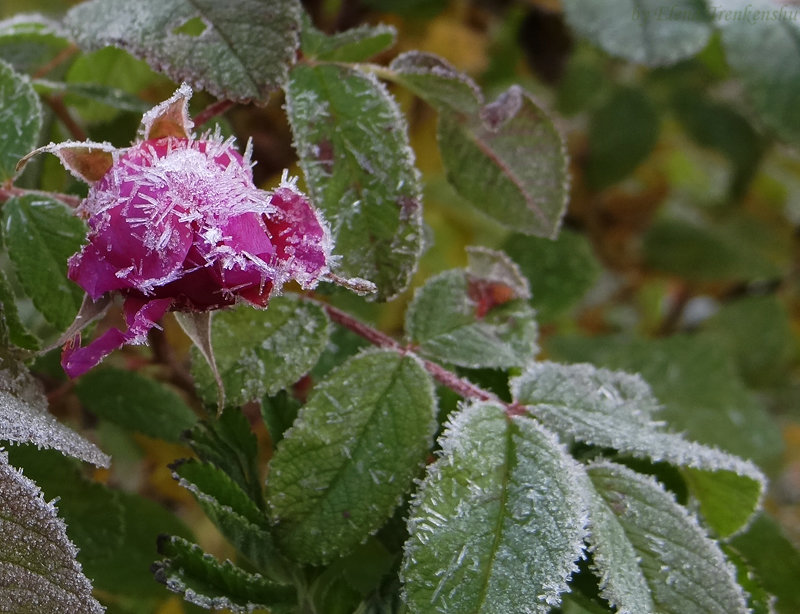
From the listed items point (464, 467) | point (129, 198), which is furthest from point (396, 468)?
point (129, 198)

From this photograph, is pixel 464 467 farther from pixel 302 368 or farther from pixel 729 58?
pixel 729 58

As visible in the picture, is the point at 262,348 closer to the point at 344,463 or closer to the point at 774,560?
the point at 344,463

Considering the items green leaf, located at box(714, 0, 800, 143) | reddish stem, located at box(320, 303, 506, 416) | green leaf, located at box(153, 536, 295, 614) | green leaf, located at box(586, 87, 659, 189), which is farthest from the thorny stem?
green leaf, located at box(586, 87, 659, 189)

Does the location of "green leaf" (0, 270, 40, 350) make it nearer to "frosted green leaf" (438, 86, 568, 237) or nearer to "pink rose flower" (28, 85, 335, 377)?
"pink rose flower" (28, 85, 335, 377)

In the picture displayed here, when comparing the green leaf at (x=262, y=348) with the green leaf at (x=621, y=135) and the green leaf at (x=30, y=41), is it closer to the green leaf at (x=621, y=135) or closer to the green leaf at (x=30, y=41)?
the green leaf at (x=30, y=41)

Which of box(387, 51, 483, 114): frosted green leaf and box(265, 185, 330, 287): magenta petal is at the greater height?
box(387, 51, 483, 114): frosted green leaf

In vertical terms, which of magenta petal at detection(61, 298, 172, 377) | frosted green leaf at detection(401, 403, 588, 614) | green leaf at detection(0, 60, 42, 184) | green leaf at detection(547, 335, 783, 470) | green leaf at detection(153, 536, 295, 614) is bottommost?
green leaf at detection(547, 335, 783, 470)
